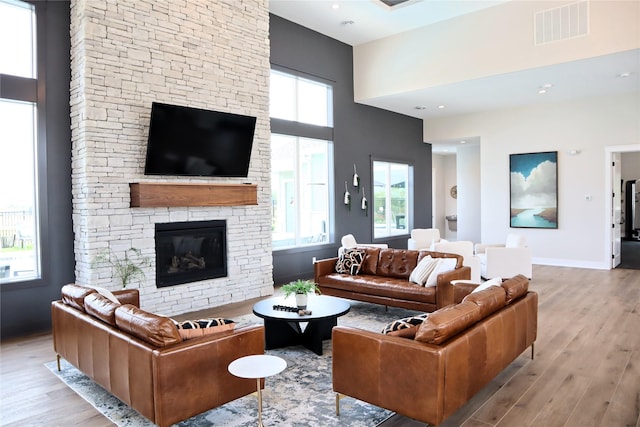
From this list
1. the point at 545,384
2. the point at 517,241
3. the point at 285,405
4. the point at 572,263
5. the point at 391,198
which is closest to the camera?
the point at 285,405

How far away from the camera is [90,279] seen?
5055 millimetres

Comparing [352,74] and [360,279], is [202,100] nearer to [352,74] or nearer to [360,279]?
[360,279]

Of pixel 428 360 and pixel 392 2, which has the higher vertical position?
pixel 392 2

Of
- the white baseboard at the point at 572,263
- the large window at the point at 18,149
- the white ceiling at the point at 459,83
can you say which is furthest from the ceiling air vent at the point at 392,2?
the white baseboard at the point at 572,263

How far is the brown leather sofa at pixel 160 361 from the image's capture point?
8.52ft

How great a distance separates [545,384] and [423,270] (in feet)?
6.77

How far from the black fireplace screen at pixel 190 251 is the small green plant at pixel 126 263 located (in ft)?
0.83

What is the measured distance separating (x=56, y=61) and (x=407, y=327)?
4982 millimetres

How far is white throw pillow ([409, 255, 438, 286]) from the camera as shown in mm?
5332

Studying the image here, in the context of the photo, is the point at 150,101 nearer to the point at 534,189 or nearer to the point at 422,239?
the point at 422,239

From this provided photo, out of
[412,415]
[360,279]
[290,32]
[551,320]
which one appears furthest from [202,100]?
[551,320]

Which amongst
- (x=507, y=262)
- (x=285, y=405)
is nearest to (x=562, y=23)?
(x=507, y=262)

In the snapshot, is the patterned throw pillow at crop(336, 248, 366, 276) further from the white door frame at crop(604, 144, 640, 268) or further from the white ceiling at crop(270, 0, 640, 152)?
the white door frame at crop(604, 144, 640, 268)

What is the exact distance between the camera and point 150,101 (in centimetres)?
550
